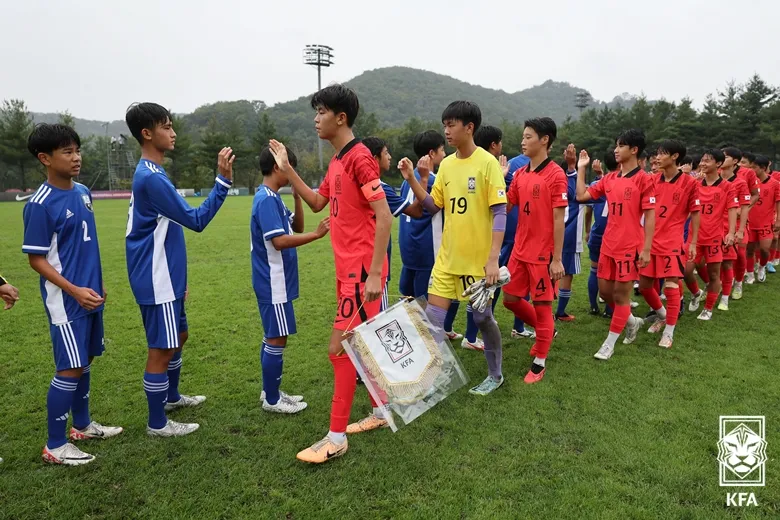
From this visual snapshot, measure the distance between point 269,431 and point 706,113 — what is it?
158 ft

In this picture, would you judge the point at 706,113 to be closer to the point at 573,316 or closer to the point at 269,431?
the point at 573,316

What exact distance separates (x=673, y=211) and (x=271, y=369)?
16.2 ft

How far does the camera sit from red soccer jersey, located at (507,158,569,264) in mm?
4480

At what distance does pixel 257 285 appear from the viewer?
389 cm

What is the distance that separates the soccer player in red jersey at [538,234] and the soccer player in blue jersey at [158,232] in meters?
2.76

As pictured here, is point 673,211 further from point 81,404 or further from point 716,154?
point 81,404

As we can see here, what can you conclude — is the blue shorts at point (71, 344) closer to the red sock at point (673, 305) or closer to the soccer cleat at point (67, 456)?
the soccer cleat at point (67, 456)

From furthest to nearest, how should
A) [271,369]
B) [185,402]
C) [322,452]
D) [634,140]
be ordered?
[634,140], [185,402], [271,369], [322,452]

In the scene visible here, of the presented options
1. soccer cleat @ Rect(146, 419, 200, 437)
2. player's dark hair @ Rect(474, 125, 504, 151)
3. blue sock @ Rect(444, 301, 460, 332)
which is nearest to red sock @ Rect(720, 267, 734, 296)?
blue sock @ Rect(444, 301, 460, 332)

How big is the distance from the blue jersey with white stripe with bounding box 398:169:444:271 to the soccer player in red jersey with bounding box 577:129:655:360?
164cm

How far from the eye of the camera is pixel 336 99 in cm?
316

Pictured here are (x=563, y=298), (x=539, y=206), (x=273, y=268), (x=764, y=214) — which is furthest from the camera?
(x=764, y=214)

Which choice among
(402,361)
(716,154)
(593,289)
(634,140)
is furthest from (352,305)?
(716,154)

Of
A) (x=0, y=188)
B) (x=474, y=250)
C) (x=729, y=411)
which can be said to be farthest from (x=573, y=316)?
(x=0, y=188)
